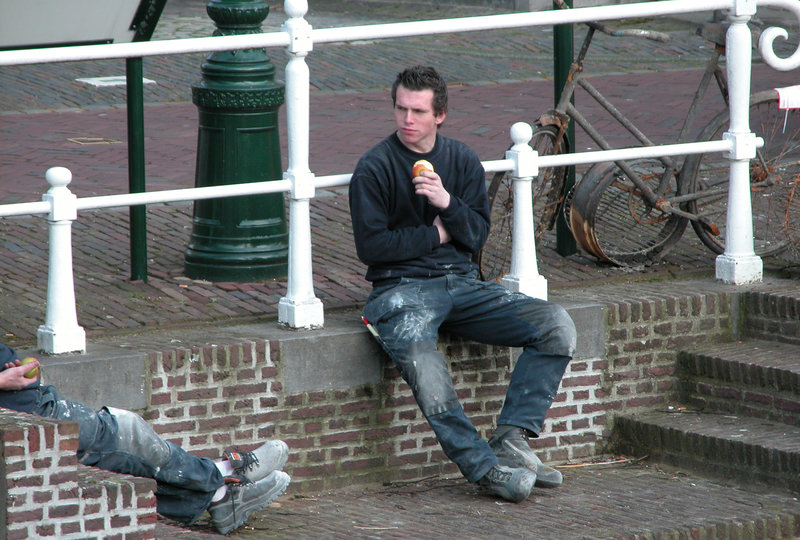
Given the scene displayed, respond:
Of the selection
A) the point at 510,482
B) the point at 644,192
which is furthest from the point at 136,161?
the point at 644,192

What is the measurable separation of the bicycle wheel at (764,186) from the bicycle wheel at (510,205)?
1.99ft

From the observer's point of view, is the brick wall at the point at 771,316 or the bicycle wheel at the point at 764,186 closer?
the brick wall at the point at 771,316

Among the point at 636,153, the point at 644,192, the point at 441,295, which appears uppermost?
the point at 636,153

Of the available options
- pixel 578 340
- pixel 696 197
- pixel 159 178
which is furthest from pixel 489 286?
pixel 159 178

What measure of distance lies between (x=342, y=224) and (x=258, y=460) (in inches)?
99.5

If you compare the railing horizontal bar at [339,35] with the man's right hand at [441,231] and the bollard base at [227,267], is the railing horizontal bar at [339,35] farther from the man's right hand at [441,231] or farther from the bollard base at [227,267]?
the bollard base at [227,267]

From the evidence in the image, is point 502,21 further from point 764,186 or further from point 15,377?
point 15,377

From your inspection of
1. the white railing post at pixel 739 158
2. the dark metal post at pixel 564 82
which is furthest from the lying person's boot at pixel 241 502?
the white railing post at pixel 739 158

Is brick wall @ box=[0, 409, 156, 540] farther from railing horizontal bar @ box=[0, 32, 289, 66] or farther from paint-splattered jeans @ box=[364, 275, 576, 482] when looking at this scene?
railing horizontal bar @ box=[0, 32, 289, 66]

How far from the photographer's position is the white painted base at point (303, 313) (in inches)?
195

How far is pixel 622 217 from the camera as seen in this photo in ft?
21.5

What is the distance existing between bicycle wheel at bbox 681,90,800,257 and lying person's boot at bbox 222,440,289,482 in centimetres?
256

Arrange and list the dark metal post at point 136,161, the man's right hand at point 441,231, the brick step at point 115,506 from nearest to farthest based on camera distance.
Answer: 1. the brick step at point 115,506
2. the man's right hand at point 441,231
3. the dark metal post at point 136,161

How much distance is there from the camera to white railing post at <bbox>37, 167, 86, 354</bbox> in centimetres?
452
